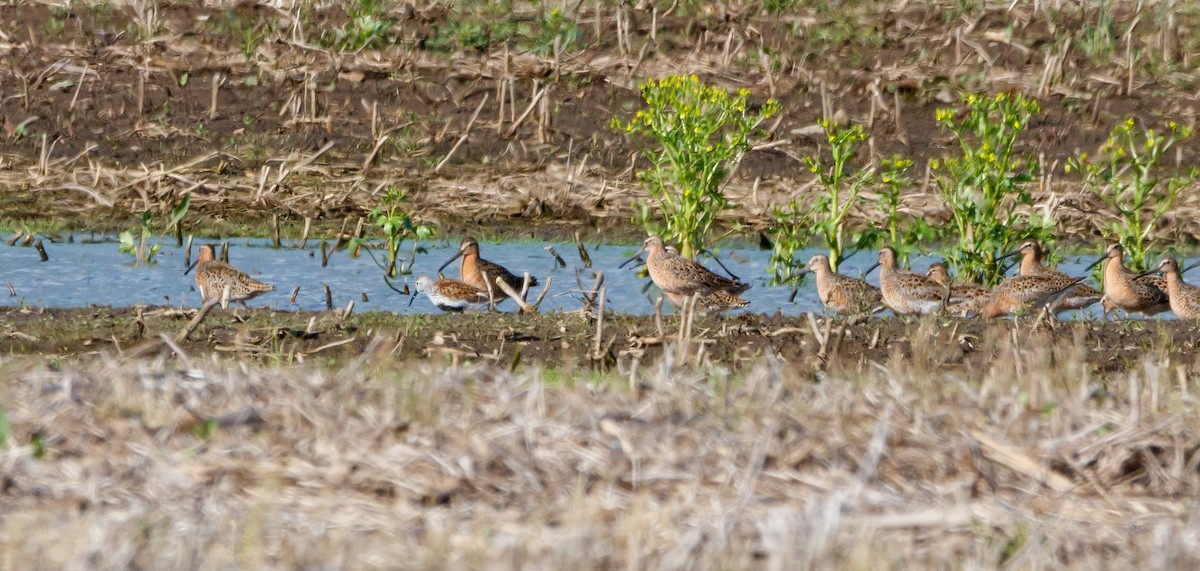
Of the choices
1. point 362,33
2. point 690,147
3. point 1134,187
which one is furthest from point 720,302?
point 362,33

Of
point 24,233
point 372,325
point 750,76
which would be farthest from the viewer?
point 750,76

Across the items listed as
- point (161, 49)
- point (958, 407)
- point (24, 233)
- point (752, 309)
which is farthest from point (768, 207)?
point (958, 407)

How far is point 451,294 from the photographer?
41.3 ft

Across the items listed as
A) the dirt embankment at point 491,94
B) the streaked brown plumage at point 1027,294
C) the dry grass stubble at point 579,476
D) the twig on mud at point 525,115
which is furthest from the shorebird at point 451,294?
the dry grass stubble at point 579,476

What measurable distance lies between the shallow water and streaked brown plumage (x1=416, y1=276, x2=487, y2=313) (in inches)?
7.3

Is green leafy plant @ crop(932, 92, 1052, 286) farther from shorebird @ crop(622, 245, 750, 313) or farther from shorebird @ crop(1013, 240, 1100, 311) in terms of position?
shorebird @ crop(622, 245, 750, 313)

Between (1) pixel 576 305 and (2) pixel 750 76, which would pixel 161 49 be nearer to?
(2) pixel 750 76

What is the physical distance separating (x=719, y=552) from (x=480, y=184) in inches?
509

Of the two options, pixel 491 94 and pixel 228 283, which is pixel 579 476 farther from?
pixel 491 94

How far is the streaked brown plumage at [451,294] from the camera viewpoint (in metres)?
12.6

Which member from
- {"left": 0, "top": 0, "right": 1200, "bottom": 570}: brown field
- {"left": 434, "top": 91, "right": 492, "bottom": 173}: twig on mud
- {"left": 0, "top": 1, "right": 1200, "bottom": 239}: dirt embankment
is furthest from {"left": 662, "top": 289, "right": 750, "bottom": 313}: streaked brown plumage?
{"left": 434, "top": 91, "right": 492, "bottom": 173}: twig on mud

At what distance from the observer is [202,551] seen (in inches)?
168

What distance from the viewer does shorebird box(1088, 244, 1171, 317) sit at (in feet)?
41.2

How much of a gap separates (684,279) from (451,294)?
5.64 feet
